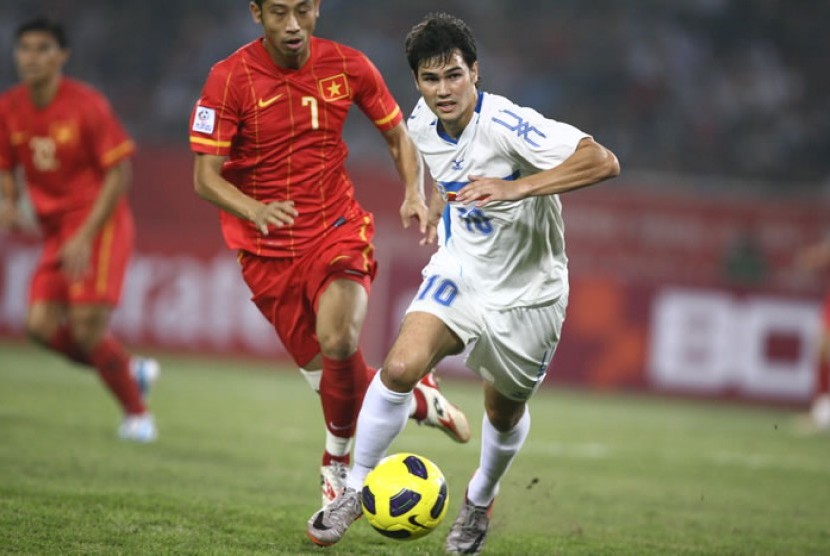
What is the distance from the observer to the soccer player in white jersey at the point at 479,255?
4.84 meters

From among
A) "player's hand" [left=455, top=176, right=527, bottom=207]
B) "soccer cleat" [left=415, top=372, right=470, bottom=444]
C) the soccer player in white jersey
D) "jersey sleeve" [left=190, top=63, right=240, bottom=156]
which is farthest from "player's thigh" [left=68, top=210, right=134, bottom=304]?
"player's hand" [left=455, top=176, right=527, bottom=207]

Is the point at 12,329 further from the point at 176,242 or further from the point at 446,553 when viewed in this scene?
the point at 446,553

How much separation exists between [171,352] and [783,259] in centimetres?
759

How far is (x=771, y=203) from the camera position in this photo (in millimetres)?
15023

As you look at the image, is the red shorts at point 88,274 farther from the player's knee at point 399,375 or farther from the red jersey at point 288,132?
the player's knee at point 399,375

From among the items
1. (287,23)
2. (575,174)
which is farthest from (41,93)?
(575,174)

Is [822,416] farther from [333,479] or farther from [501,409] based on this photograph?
[333,479]

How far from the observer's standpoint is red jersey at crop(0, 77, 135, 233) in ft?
26.7

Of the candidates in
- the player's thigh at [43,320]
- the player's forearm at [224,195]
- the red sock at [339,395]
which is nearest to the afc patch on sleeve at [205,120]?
the player's forearm at [224,195]

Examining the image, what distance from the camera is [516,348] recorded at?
16.9ft

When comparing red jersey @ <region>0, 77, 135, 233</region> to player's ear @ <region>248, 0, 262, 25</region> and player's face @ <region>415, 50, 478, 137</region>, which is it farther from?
player's face @ <region>415, 50, 478, 137</region>

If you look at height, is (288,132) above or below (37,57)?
below

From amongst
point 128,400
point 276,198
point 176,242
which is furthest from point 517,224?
point 176,242

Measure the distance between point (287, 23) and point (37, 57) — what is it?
11.5 ft
